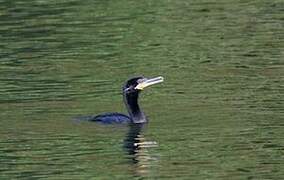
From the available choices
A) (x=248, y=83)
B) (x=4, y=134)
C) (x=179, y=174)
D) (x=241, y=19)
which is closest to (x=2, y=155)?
(x=4, y=134)

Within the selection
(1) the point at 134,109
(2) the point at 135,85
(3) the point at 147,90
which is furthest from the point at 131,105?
(3) the point at 147,90

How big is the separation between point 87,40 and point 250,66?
16.6 feet

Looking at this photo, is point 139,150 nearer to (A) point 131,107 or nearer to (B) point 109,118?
(B) point 109,118

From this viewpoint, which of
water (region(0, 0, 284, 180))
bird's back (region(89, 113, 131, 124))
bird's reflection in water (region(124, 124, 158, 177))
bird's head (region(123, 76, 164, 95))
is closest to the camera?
bird's reflection in water (region(124, 124, 158, 177))

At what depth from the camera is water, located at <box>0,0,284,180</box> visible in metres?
17.9

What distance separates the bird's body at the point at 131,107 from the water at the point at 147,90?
0.12 m

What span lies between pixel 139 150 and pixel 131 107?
2494mm

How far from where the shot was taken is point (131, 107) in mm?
21281

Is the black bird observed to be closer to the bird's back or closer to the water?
the bird's back

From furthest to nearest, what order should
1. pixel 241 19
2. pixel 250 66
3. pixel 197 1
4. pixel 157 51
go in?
1. pixel 197 1
2. pixel 241 19
3. pixel 157 51
4. pixel 250 66

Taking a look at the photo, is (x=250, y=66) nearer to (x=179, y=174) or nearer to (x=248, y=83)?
(x=248, y=83)

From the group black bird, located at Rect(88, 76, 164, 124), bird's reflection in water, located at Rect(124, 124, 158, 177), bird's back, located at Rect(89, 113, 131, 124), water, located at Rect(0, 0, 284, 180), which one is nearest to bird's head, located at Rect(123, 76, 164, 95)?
black bird, located at Rect(88, 76, 164, 124)

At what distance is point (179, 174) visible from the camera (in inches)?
669

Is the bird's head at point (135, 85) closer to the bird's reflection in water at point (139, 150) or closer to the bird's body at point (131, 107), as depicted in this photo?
the bird's body at point (131, 107)
